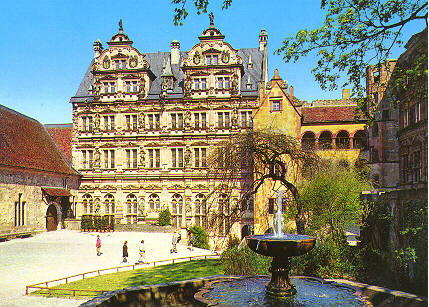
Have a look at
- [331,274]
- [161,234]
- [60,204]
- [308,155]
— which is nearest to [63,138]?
[60,204]

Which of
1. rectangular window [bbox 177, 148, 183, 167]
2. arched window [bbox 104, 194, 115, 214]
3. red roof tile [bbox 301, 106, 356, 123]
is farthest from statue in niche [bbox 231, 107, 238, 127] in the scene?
arched window [bbox 104, 194, 115, 214]

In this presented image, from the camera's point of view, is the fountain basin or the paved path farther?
the paved path

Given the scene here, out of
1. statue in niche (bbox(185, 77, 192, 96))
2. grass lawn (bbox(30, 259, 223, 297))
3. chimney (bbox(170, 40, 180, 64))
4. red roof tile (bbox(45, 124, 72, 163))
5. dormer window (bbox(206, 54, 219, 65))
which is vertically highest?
chimney (bbox(170, 40, 180, 64))

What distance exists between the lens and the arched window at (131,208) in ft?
127

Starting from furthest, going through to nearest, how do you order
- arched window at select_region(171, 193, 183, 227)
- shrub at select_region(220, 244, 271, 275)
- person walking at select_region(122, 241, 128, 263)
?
arched window at select_region(171, 193, 183, 227) < person walking at select_region(122, 241, 128, 263) < shrub at select_region(220, 244, 271, 275)

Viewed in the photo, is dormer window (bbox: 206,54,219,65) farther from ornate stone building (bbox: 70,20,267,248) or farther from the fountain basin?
the fountain basin

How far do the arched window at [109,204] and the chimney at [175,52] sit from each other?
17070 mm

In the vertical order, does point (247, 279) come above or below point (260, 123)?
below

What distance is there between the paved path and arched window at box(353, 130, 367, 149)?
17.6 meters

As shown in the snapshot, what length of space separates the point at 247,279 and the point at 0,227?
24.9 metres

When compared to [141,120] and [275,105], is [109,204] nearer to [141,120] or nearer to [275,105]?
[141,120]

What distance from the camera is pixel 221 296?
359 inches

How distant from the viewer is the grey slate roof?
3916 cm

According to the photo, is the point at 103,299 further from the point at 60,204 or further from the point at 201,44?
the point at 201,44
